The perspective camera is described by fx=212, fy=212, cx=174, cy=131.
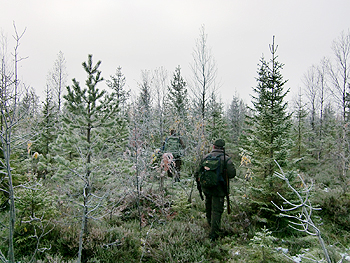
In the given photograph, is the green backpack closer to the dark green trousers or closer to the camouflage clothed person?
the camouflage clothed person

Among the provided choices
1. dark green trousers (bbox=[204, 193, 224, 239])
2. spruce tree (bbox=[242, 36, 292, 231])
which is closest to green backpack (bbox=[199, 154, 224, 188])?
dark green trousers (bbox=[204, 193, 224, 239])

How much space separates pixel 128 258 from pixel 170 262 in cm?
97

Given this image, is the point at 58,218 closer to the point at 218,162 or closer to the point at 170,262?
the point at 170,262

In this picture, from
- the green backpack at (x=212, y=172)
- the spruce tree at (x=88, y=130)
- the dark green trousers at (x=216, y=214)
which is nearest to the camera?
the spruce tree at (x=88, y=130)

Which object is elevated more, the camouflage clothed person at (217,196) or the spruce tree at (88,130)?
the spruce tree at (88,130)

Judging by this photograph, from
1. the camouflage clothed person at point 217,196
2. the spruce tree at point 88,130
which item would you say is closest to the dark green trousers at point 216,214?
the camouflage clothed person at point 217,196

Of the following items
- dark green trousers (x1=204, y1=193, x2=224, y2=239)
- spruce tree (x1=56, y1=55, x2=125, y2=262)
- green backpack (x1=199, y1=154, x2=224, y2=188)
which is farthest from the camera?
dark green trousers (x1=204, y1=193, x2=224, y2=239)

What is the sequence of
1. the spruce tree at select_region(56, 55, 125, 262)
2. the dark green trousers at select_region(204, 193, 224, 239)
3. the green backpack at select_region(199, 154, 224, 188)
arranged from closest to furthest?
the spruce tree at select_region(56, 55, 125, 262) → the green backpack at select_region(199, 154, 224, 188) → the dark green trousers at select_region(204, 193, 224, 239)

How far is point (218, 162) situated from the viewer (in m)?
5.36

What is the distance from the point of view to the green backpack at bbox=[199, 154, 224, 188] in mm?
5252

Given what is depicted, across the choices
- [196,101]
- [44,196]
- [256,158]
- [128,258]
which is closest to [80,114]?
[44,196]

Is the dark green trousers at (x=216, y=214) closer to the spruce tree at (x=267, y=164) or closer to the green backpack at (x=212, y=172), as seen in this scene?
the green backpack at (x=212, y=172)

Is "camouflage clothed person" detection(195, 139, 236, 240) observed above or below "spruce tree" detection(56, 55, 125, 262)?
below

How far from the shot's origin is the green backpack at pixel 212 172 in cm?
525
